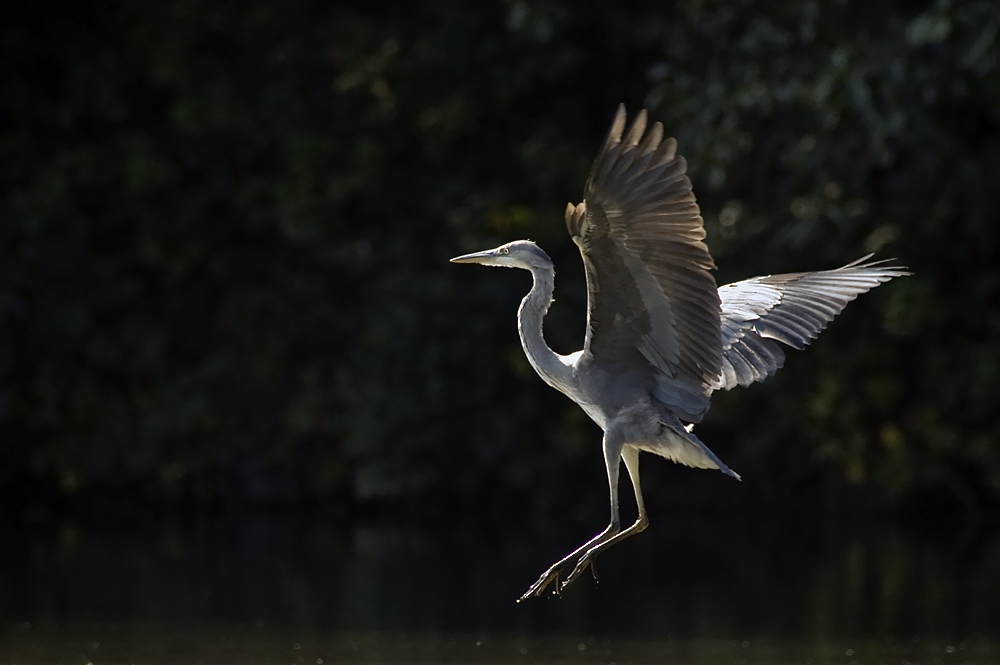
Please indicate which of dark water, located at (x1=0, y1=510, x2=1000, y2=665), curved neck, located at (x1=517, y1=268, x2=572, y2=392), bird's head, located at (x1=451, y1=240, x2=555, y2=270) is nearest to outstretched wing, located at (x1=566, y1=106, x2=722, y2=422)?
curved neck, located at (x1=517, y1=268, x2=572, y2=392)

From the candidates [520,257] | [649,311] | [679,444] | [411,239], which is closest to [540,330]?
[520,257]

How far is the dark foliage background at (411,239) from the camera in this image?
1156 centimetres

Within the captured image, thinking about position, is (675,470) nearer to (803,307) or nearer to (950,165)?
(950,165)

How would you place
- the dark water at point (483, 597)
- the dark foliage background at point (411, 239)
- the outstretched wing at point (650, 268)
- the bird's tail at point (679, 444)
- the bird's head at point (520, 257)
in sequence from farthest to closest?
1. the dark foliage background at point (411, 239)
2. the dark water at point (483, 597)
3. the bird's tail at point (679, 444)
4. the bird's head at point (520, 257)
5. the outstretched wing at point (650, 268)

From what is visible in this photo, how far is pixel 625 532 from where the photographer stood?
608 cm

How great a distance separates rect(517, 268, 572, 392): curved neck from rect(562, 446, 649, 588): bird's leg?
0.42 m

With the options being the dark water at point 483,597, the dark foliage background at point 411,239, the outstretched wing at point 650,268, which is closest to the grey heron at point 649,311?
the outstretched wing at point 650,268

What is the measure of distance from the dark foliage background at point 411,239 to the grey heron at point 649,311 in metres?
4.43

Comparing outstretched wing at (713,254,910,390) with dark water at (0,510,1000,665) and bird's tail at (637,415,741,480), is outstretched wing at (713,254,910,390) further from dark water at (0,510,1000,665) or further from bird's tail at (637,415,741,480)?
dark water at (0,510,1000,665)

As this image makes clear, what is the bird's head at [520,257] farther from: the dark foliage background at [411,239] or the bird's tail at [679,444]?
the dark foliage background at [411,239]

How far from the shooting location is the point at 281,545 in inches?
430

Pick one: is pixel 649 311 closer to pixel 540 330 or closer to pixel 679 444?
pixel 540 330

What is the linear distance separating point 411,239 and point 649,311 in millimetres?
7595

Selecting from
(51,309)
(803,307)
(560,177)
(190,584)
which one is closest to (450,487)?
(560,177)
